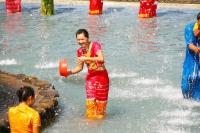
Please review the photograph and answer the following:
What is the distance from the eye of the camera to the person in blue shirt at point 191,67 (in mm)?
8695

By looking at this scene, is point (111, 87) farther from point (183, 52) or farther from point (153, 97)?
point (183, 52)

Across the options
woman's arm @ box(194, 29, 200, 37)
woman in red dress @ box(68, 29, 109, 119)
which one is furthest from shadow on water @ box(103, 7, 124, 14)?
woman in red dress @ box(68, 29, 109, 119)

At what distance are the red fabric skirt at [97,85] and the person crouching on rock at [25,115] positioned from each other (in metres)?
2.42

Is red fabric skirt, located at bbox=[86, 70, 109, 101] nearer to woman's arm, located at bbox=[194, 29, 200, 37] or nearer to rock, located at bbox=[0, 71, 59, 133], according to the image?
rock, located at bbox=[0, 71, 59, 133]

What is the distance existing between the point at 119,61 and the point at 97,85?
5426 mm

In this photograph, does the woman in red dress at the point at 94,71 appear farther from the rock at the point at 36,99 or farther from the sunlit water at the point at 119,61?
the rock at the point at 36,99

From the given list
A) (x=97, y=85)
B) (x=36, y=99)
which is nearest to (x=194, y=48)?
(x=97, y=85)

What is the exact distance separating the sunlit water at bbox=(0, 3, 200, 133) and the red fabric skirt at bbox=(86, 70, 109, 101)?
47cm

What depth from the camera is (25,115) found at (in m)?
5.28

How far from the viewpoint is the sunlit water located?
807cm

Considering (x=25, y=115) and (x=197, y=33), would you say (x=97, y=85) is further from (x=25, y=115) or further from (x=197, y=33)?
(x=25, y=115)

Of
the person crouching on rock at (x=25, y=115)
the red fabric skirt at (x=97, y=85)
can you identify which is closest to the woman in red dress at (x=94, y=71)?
the red fabric skirt at (x=97, y=85)

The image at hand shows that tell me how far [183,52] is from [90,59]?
24.0 feet

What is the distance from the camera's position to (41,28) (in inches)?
766
